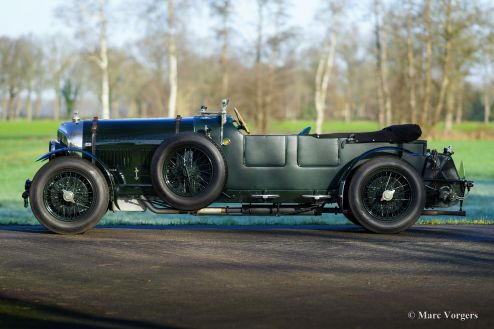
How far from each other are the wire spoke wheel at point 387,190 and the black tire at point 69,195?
2.96m

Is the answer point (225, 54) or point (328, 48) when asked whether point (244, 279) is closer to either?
point (225, 54)

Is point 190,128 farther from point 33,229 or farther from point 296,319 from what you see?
point 296,319

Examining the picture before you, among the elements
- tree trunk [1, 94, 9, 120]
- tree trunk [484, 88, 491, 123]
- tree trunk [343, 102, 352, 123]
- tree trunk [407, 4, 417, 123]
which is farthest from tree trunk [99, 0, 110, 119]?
tree trunk [484, 88, 491, 123]

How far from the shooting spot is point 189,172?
30.6ft

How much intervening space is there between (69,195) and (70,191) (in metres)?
0.05

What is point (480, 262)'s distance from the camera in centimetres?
739

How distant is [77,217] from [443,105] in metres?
52.6

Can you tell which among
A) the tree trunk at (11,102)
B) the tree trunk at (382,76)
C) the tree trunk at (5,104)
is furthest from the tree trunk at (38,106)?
the tree trunk at (382,76)

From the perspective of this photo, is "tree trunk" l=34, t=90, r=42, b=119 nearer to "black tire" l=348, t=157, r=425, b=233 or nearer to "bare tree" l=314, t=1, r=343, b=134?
"bare tree" l=314, t=1, r=343, b=134

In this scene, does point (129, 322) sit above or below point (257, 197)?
below

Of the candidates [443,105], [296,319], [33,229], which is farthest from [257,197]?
[443,105]

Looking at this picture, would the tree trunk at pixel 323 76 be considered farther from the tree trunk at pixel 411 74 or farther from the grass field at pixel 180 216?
the grass field at pixel 180 216

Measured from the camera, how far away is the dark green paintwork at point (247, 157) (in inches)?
371

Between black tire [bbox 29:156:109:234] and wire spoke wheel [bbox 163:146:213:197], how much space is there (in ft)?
2.44
